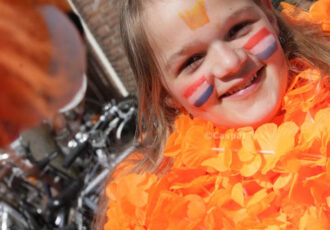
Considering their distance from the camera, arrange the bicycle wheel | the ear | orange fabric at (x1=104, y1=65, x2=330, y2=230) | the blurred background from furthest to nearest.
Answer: the bicycle wheel → the blurred background → the ear → orange fabric at (x1=104, y1=65, x2=330, y2=230)

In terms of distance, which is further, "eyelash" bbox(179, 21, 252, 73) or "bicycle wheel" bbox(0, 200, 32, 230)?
"bicycle wheel" bbox(0, 200, 32, 230)

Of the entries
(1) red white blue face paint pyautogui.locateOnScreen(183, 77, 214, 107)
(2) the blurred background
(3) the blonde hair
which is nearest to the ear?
(3) the blonde hair

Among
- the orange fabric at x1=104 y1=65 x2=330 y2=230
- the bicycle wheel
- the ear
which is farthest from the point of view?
the bicycle wheel

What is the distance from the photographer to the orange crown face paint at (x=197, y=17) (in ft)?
2.37

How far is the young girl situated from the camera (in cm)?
70

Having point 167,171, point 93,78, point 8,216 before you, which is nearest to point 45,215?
point 8,216

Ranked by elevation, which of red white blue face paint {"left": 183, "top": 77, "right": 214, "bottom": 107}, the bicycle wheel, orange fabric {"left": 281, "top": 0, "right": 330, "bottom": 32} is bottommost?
the bicycle wheel

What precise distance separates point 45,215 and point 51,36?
1661 millimetres

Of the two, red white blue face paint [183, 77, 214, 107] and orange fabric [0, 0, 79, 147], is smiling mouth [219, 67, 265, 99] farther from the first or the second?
orange fabric [0, 0, 79, 147]

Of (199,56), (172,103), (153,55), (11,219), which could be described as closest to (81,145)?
(11,219)

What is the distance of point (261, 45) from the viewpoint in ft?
2.48

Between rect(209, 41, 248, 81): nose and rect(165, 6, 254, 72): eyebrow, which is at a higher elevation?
rect(165, 6, 254, 72): eyebrow

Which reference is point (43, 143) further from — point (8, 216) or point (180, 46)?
point (180, 46)

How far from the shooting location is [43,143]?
3562mm
